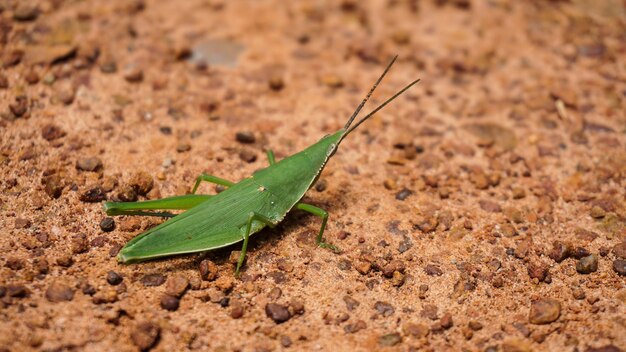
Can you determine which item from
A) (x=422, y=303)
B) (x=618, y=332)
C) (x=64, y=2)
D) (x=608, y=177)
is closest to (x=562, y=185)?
(x=608, y=177)

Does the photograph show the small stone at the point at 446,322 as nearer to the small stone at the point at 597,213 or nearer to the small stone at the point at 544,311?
the small stone at the point at 544,311

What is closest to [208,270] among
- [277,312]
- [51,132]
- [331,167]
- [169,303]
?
[169,303]

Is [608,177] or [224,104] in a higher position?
[224,104]

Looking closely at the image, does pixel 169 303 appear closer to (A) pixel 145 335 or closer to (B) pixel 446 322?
(A) pixel 145 335

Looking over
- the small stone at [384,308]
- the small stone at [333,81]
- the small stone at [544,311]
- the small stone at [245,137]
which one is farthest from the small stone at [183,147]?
the small stone at [544,311]

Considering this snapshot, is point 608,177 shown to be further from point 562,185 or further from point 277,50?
point 277,50

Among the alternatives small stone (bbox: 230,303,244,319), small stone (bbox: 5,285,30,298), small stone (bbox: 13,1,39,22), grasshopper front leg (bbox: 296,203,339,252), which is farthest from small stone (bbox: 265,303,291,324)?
small stone (bbox: 13,1,39,22)

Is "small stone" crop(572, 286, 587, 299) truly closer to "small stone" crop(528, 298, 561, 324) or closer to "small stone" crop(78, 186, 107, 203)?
"small stone" crop(528, 298, 561, 324)
